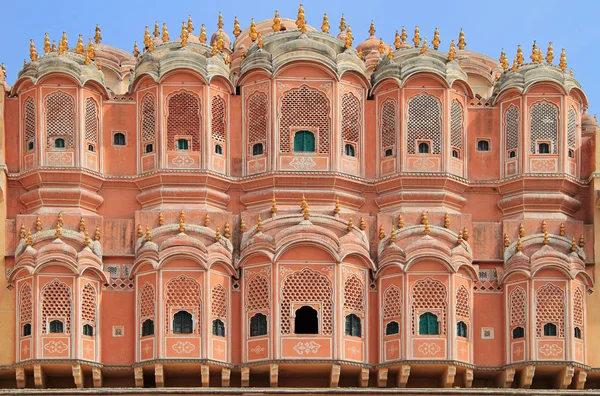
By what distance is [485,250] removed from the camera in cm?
3800

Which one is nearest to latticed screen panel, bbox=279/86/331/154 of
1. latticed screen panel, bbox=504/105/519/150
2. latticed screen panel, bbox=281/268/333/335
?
latticed screen panel, bbox=281/268/333/335

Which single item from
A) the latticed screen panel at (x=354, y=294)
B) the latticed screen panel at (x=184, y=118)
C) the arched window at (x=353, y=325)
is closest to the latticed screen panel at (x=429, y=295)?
the latticed screen panel at (x=354, y=294)

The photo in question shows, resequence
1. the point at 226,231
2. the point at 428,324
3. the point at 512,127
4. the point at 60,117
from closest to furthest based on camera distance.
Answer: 1. the point at 428,324
2. the point at 226,231
3. the point at 60,117
4. the point at 512,127

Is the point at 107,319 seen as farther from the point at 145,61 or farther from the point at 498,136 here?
the point at 498,136

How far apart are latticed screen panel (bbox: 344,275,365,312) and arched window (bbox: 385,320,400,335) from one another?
51 centimetres

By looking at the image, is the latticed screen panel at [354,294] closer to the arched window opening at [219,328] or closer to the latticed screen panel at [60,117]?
the arched window opening at [219,328]

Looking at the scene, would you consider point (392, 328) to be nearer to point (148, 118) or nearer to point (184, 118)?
point (184, 118)

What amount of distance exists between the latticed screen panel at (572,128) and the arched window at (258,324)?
639cm

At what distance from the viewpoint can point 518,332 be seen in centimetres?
3725

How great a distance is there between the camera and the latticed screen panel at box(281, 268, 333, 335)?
120 feet

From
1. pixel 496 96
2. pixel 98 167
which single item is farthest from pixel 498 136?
pixel 98 167

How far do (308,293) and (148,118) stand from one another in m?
4.39

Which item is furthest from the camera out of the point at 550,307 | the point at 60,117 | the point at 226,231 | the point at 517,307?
the point at 60,117

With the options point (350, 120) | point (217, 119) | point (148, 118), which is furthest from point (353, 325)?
point (148, 118)
